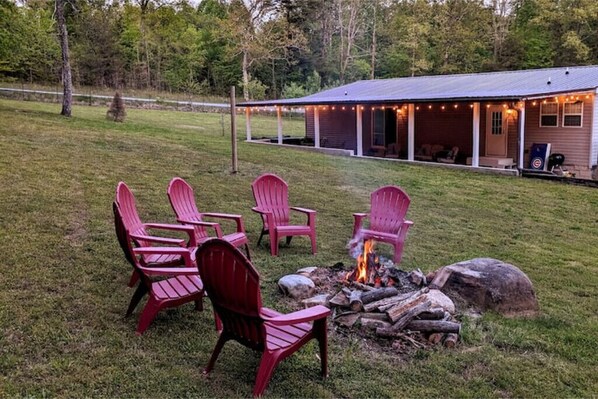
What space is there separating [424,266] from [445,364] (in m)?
2.23

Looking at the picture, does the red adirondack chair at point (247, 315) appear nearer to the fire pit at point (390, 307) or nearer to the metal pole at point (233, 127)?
the fire pit at point (390, 307)

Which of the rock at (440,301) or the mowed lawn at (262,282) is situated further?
the rock at (440,301)

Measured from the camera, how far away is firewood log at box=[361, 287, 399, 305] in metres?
3.75

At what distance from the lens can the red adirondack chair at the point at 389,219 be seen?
5.45m

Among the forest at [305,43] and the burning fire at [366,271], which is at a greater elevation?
the forest at [305,43]

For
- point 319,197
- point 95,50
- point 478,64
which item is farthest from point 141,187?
point 478,64

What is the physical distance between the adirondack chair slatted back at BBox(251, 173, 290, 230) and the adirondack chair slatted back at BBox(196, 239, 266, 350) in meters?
2.96

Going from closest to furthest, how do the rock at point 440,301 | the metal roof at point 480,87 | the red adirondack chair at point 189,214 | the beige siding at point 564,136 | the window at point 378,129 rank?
1. the rock at point 440,301
2. the red adirondack chair at point 189,214
3. the metal roof at point 480,87
4. the beige siding at point 564,136
5. the window at point 378,129

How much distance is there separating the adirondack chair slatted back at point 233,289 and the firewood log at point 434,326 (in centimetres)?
125

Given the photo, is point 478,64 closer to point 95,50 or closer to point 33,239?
point 95,50

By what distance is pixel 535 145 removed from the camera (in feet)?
44.4

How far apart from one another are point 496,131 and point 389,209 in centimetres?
999

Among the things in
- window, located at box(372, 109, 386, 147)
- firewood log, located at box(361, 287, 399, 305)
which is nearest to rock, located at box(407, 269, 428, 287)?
firewood log, located at box(361, 287, 399, 305)

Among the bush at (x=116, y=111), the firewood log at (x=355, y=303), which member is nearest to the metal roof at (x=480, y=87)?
the bush at (x=116, y=111)
